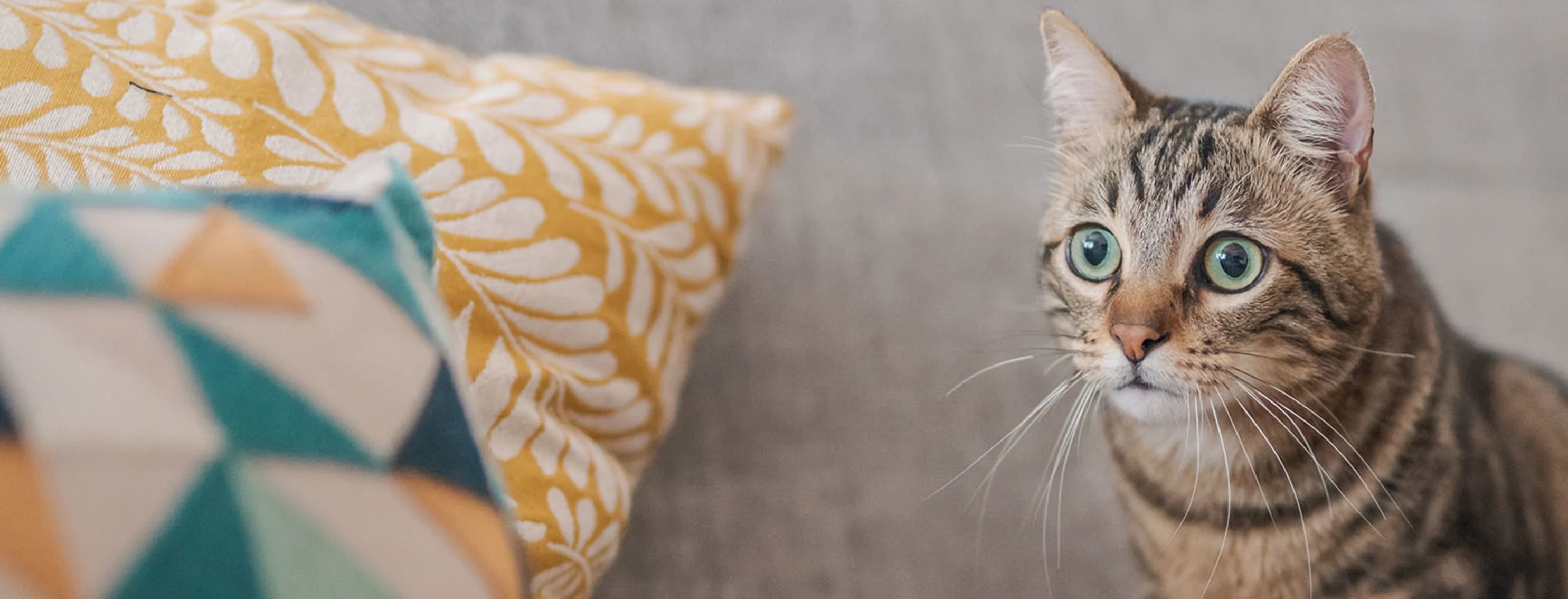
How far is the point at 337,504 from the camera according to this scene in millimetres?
378

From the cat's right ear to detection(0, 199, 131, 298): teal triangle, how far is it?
583 mm

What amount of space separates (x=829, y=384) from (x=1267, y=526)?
0.41m

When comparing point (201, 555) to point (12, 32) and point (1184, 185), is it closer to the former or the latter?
point (12, 32)

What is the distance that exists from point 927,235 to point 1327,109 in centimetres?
49

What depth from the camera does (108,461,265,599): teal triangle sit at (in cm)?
35

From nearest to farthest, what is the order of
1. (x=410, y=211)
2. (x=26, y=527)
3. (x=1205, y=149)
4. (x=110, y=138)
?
(x=26, y=527) → (x=410, y=211) → (x=110, y=138) → (x=1205, y=149)

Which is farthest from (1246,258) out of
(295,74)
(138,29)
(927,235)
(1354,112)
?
(138,29)

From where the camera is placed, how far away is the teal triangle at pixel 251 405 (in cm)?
36

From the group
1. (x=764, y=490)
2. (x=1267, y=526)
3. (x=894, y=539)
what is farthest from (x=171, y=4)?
(x=1267, y=526)

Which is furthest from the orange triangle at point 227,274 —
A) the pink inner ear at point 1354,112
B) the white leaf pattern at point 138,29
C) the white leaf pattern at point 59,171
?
the pink inner ear at point 1354,112

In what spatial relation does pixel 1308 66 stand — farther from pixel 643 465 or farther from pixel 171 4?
pixel 171 4

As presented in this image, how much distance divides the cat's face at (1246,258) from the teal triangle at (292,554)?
495 millimetres

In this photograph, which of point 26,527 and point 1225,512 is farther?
point 1225,512

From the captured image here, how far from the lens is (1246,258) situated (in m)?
0.65
